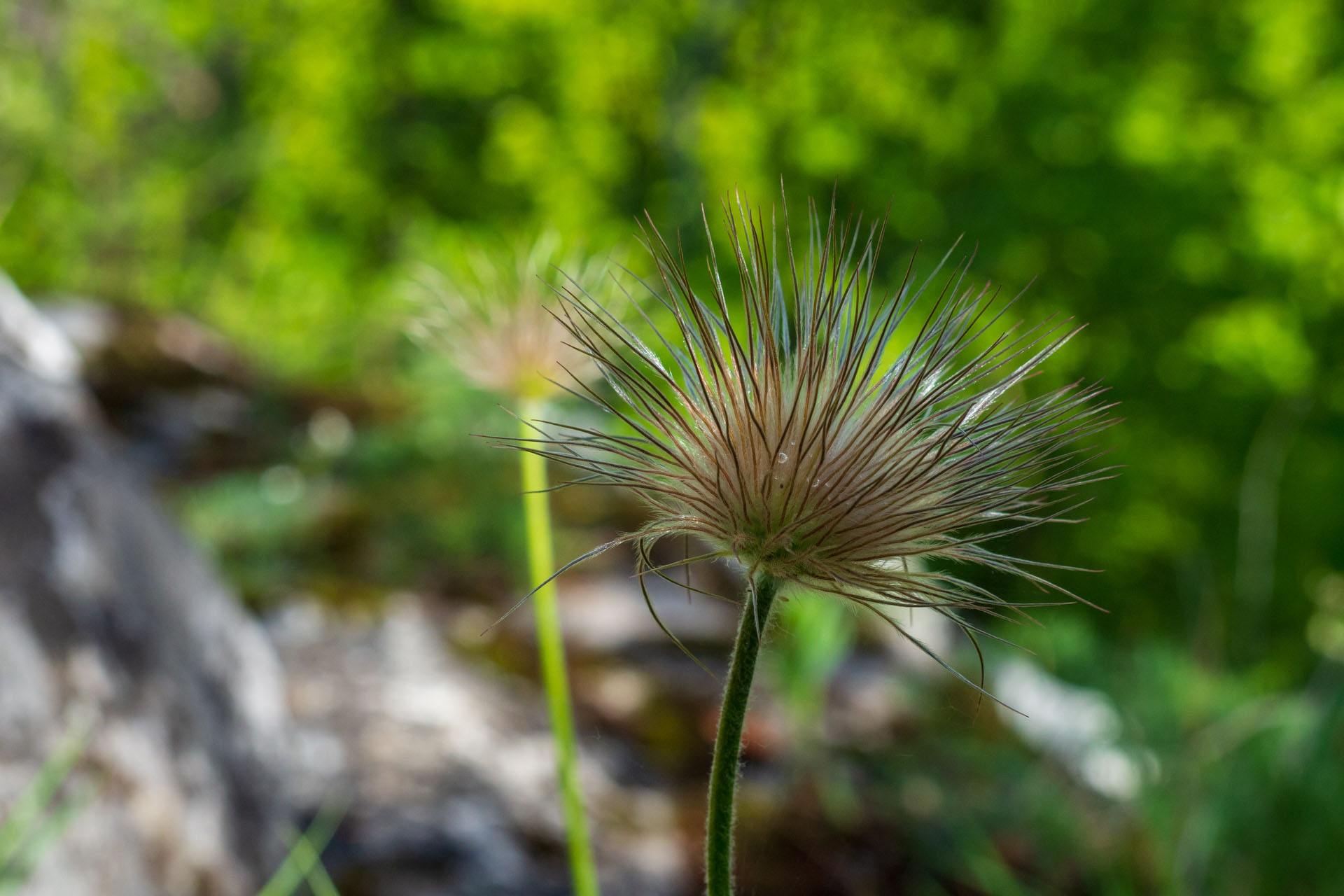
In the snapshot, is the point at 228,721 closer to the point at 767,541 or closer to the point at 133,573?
the point at 133,573

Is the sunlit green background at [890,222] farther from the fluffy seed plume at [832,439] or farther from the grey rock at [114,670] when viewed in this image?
the fluffy seed plume at [832,439]

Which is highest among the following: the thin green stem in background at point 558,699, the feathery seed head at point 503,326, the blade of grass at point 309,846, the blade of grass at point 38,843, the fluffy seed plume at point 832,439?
the feathery seed head at point 503,326

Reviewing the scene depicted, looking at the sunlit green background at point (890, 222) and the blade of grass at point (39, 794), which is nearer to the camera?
the blade of grass at point (39, 794)

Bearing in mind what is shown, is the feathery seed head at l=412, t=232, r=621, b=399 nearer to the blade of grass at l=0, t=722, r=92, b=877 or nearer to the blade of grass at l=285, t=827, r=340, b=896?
the blade of grass at l=285, t=827, r=340, b=896

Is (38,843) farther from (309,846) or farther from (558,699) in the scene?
(558,699)

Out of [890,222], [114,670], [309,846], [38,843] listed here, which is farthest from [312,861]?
[890,222]

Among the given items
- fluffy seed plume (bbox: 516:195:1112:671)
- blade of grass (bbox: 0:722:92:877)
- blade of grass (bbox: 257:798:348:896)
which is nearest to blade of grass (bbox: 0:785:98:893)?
blade of grass (bbox: 0:722:92:877)

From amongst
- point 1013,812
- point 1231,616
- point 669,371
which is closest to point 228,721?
point 669,371

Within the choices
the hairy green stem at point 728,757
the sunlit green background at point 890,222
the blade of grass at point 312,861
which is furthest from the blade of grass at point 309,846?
the sunlit green background at point 890,222
